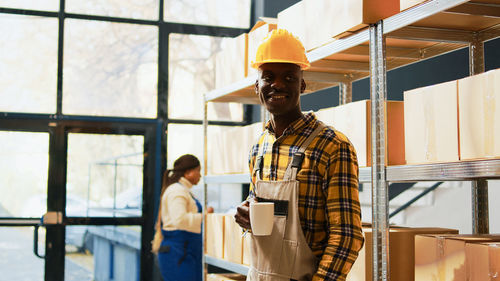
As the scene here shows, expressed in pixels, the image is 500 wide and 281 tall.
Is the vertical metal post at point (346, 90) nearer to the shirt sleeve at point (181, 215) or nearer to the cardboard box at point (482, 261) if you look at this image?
the cardboard box at point (482, 261)

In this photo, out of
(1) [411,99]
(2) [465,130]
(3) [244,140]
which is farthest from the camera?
(3) [244,140]

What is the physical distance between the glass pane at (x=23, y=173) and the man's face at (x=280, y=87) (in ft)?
14.8

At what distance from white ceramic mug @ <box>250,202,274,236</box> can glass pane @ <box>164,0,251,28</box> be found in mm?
4952

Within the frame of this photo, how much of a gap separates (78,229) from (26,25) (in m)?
1.99

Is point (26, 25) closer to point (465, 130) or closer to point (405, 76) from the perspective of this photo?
point (405, 76)

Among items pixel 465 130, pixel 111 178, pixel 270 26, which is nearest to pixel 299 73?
pixel 465 130

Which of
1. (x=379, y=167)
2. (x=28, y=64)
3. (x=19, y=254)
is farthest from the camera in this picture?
(x=28, y=64)

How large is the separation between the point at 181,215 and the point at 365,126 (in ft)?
9.38

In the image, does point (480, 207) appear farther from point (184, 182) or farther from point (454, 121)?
point (184, 182)

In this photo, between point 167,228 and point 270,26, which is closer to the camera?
point 270,26

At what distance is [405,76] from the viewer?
17.8 ft

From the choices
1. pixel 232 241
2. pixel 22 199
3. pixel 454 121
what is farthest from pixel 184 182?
pixel 454 121

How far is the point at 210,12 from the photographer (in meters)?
6.57

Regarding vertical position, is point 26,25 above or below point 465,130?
above
